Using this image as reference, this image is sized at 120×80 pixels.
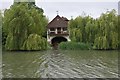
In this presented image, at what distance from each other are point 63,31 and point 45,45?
1323 cm

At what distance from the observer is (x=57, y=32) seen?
133ft

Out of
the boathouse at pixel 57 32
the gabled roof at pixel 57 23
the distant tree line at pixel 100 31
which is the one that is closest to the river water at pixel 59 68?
the distant tree line at pixel 100 31

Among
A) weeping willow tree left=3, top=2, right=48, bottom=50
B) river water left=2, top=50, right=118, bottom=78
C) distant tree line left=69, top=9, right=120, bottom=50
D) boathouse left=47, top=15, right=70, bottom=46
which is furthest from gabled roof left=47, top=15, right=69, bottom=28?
river water left=2, top=50, right=118, bottom=78

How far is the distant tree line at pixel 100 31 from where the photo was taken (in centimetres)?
2894

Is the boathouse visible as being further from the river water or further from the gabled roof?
the river water

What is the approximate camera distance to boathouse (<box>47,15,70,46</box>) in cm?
3990

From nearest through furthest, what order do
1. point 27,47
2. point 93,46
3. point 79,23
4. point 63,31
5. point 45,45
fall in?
1. point 27,47
2. point 45,45
3. point 93,46
4. point 79,23
5. point 63,31

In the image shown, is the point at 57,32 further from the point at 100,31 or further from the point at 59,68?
the point at 59,68

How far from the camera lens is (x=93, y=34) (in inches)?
1217

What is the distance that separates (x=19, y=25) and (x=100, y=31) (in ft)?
27.9

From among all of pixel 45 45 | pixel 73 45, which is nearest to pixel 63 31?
pixel 73 45

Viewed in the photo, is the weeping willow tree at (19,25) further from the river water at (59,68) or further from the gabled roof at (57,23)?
the gabled roof at (57,23)

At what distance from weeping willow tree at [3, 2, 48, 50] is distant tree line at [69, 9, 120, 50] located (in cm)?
618

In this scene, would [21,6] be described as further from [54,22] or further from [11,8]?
[54,22]
